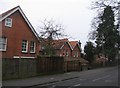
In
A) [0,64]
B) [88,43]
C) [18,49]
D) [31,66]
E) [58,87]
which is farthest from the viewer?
[88,43]

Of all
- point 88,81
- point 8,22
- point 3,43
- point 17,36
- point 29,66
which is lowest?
point 88,81

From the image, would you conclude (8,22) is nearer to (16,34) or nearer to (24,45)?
(16,34)

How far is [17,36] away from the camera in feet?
121

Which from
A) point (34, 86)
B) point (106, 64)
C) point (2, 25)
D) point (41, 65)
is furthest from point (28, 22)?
point (106, 64)

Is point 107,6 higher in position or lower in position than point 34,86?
higher

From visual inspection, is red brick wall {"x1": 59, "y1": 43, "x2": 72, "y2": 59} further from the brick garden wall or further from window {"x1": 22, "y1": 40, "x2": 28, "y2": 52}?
the brick garden wall

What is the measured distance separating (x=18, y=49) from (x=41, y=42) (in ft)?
15.1

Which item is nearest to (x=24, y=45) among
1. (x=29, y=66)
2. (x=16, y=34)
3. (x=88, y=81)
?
(x=16, y=34)

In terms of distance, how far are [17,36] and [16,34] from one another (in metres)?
0.34

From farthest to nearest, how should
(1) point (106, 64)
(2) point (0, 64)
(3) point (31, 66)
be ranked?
(1) point (106, 64)
(3) point (31, 66)
(2) point (0, 64)

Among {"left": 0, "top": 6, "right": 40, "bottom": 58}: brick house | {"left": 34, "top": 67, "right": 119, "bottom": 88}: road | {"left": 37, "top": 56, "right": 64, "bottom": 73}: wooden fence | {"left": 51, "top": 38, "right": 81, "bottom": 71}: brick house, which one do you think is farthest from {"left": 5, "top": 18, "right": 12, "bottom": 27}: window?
{"left": 51, "top": 38, "right": 81, "bottom": 71}: brick house

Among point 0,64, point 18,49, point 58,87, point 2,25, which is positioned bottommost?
point 58,87

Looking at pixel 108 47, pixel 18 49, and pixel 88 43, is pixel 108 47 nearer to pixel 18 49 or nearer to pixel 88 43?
pixel 88 43

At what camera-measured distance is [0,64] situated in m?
22.8
